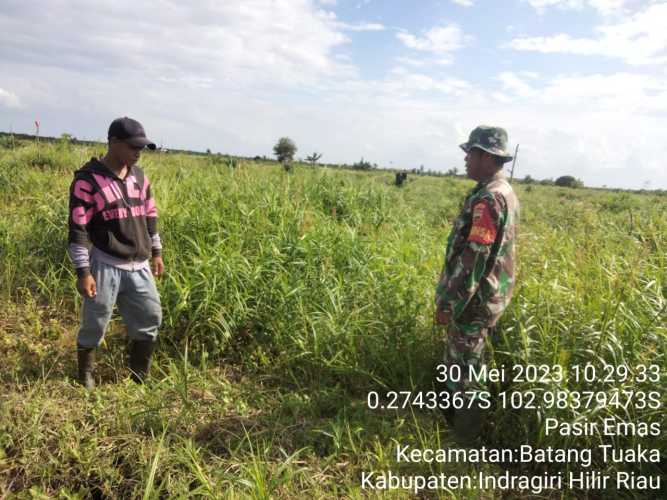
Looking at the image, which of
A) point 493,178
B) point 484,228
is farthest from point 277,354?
point 493,178

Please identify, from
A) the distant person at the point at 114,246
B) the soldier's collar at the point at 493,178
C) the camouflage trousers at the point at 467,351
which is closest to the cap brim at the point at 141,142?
the distant person at the point at 114,246

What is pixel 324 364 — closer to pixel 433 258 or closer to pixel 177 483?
pixel 177 483

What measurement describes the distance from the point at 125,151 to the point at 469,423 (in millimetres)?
2473

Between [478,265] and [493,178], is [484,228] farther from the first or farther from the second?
[493,178]

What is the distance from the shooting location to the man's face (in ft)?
7.86

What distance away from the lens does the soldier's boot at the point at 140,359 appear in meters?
2.70

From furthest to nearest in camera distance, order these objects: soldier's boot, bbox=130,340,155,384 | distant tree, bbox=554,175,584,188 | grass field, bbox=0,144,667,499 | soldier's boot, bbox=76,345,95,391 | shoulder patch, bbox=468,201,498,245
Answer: distant tree, bbox=554,175,584,188, soldier's boot, bbox=130,340,155,384, soldier's boot, bbox=76,345,95,391, shoulder patch, bbox=468,201,498,245, grass field, bbox=0,144,667,499

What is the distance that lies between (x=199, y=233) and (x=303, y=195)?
1900mm

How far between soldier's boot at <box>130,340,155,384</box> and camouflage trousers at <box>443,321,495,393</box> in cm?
186

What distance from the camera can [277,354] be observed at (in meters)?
3.07

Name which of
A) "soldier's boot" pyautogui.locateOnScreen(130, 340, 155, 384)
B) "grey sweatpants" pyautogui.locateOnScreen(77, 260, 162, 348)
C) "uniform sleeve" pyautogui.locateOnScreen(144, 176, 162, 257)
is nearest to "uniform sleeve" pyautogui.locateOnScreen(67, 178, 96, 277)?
"grey sweatpants" pyautogui.locateOnScreen(77, 260, 162, 348)

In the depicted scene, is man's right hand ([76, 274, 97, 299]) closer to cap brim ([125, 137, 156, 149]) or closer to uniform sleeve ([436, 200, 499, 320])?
cap brim ([125, 137, 156, 149])

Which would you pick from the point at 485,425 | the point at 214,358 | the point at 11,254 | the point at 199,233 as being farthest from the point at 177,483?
the point at 11,254

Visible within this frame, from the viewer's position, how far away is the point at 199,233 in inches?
150
